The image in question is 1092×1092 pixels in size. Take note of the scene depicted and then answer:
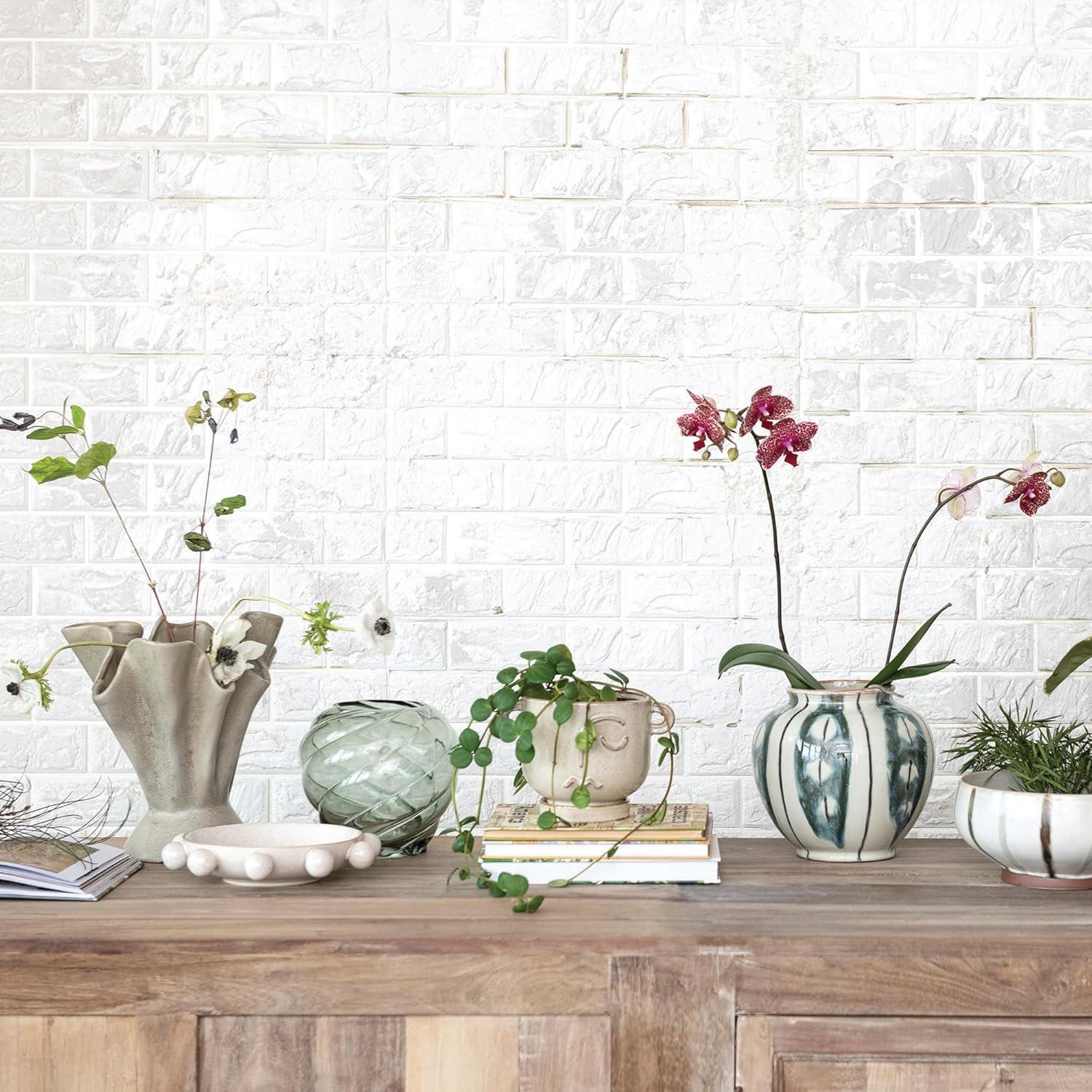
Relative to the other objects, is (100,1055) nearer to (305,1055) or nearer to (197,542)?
(305,1055)

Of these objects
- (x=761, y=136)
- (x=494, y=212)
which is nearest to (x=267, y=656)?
(x=494, y=212)

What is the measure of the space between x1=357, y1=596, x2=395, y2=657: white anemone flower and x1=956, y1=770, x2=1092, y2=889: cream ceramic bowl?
2.51 feet

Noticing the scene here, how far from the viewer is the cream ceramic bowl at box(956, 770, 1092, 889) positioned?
1.38 metres

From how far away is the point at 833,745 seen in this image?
59.0 inches

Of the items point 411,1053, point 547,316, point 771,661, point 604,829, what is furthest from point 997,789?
point 547,316

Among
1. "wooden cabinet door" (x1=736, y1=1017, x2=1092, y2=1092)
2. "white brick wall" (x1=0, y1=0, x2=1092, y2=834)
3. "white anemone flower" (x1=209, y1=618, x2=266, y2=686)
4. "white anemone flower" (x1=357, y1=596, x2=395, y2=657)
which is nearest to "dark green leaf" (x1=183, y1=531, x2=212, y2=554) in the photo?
"white anemone flower" (x1=209, y1=618, x2=266, y2=686)

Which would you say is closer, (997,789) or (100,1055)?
(100,1055)

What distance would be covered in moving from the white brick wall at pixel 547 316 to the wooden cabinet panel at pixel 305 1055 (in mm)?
659

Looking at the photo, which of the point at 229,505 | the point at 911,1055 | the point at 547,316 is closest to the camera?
the point at 911,1055

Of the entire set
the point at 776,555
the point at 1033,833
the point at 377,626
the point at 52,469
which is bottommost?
the point at 1033,833

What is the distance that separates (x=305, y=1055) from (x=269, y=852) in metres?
0.24

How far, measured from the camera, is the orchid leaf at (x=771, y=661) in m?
1.56

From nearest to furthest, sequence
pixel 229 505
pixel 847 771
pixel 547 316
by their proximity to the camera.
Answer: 1. pixel 847 771
2. pixel 229 505
3. pixel 547 316

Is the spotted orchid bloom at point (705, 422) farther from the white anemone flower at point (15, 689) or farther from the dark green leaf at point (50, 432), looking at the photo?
the white anemone flower at point (15, 689)
